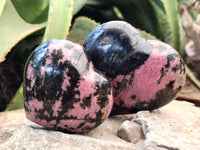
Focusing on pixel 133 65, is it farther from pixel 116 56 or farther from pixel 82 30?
pixel 82 30

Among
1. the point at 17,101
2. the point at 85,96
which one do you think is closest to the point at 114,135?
the point at 85,96

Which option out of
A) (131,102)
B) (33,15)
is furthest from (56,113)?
(33,15)

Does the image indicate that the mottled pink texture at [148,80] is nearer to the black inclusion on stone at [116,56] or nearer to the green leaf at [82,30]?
the black inclusion on stone at [116,56]

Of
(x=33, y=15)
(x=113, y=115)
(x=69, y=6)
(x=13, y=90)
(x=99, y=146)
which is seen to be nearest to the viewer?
(x=99, y=146)

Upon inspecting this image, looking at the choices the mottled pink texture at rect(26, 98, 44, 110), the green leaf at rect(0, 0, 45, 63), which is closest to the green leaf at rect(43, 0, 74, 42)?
the green leaf at rect(0, 0, 45, 63)

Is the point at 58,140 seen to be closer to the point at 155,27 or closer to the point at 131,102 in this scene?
the point at 131,102

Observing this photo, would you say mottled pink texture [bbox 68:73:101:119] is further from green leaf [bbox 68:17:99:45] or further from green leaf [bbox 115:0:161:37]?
green leaf [bbox 115:0:161:37]

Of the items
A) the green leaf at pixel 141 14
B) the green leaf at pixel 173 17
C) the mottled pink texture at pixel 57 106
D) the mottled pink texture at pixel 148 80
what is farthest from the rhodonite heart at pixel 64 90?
the green leaf at pixel 141 14
